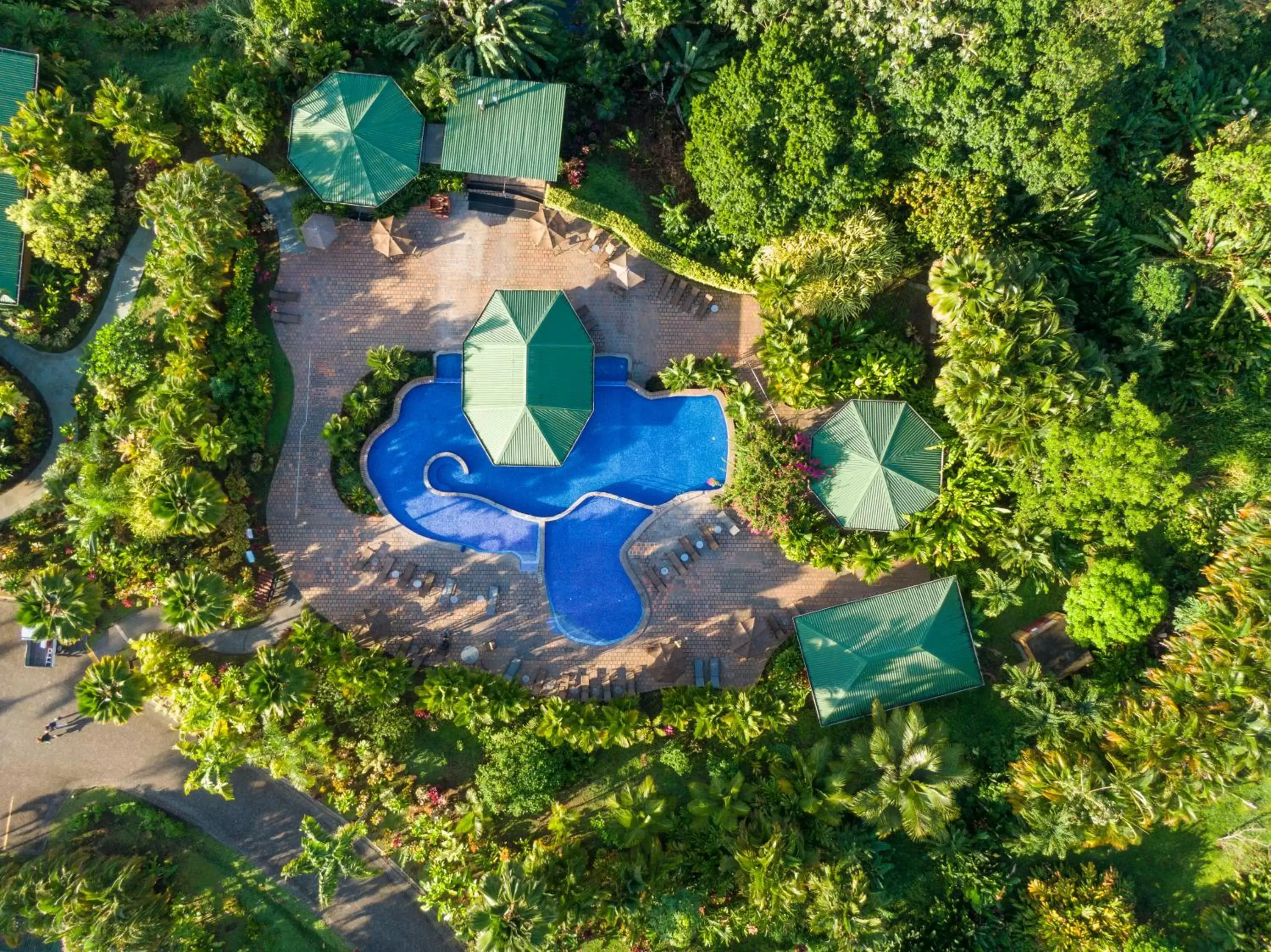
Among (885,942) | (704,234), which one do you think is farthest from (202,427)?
(885,942)

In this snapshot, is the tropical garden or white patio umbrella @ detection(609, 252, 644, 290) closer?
the tropical garden

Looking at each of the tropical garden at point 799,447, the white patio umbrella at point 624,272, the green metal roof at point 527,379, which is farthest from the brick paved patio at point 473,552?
the green metal roof at point 527,379

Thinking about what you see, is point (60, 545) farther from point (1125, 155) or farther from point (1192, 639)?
point (1125, 155)

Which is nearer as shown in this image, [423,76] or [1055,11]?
[1055,11]

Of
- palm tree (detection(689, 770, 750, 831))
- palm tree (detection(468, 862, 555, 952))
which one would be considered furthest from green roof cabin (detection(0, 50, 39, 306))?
palm tree (detection(689, 770, 750, 831))

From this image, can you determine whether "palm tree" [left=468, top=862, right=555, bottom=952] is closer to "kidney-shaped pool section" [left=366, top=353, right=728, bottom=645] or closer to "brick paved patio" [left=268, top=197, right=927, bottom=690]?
"brick paved patio" [left=268, top=197, right=927, bottom=690]

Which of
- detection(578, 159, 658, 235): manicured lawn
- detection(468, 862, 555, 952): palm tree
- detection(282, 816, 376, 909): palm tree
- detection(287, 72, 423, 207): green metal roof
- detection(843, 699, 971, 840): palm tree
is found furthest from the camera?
detection(578, 159, 658, 235): manicured lawn
